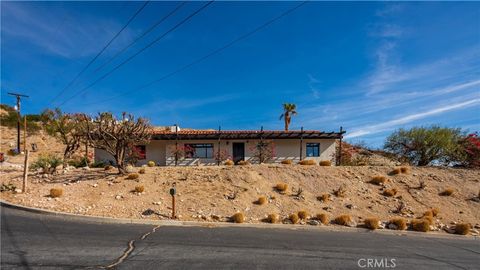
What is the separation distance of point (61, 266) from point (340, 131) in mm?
27587

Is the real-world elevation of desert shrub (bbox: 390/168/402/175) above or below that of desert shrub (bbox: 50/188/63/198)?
above

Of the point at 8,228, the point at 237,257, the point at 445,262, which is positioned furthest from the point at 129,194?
the point at 445,262

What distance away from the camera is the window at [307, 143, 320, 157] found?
33531 mm

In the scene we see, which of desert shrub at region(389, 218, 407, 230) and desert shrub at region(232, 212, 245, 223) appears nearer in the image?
desert shrub at region(232, 212, 245, 223)

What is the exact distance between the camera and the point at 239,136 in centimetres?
Answer: 3234

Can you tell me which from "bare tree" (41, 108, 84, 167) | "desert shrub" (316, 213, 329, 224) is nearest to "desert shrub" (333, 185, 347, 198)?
"desert shrub" (316, 213, 329, 224)

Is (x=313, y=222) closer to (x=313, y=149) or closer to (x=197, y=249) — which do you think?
(x=197, y=249)

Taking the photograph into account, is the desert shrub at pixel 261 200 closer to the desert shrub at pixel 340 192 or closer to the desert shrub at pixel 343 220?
the desert shrub at pixel 343 220

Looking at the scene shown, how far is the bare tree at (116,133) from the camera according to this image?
21.2m

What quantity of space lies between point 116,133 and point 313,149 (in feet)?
62.3

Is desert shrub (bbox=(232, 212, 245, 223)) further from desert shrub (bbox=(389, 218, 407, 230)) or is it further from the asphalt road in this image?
desert shrub (bbox=(389, 218, 407, 230))

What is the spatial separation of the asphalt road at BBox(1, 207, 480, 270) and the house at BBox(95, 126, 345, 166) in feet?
58.0

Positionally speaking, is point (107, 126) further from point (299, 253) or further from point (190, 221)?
point (299, 253)

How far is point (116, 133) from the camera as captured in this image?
2147 centimetres
